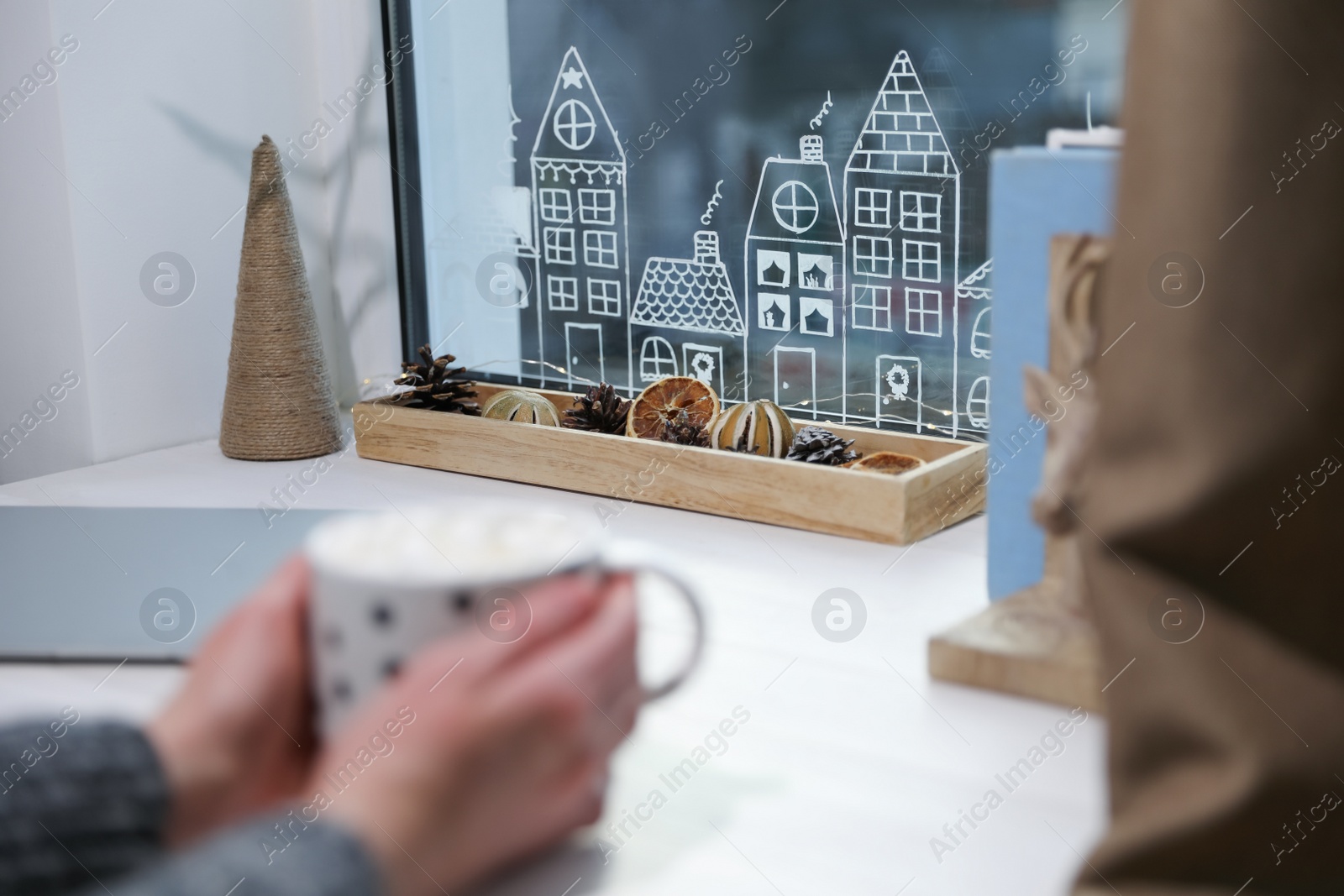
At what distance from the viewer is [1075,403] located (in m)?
0.46

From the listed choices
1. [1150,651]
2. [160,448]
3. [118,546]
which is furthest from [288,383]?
[1150,651]

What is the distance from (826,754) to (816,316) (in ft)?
1.57

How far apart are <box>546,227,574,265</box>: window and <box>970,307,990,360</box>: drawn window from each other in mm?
315

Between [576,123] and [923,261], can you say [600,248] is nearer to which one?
[576,123]

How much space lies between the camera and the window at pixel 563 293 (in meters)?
0.94

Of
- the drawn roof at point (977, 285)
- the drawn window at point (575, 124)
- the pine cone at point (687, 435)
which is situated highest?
the drawn window at point (575, 124)

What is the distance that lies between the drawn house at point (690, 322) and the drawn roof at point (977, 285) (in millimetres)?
163

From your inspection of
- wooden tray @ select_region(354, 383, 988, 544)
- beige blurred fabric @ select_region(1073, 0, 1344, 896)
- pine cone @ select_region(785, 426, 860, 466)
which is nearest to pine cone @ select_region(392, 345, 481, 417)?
wooden tray @ select_region(354, 383, 988, 544)

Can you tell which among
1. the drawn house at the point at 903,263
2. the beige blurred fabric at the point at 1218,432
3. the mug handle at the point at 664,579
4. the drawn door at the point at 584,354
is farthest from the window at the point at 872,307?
the mug handle at the point at 664,579

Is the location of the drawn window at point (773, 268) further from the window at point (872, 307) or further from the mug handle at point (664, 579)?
the mug handle at point (664, 579)

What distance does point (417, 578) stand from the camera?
18 centimetres

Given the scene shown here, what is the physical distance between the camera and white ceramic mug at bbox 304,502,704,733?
18 centimetres

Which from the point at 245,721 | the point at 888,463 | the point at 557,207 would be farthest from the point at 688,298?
the point at 245,721

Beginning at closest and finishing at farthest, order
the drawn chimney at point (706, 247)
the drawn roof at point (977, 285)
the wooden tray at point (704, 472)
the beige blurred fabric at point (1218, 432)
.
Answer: the beige blurred fabric at point (1218, 432) → the wooden tray at point (704, 472) → the drawn roof at point (977, 285) → the drawn chimney at point (706, 247)
